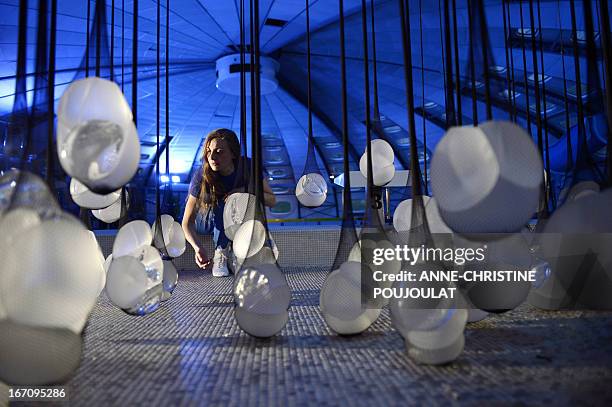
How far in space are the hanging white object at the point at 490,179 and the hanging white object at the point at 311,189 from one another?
1.38 m

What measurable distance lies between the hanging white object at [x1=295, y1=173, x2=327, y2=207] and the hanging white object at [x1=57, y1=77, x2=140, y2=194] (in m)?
1.41

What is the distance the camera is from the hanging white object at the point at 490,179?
53 centimetres

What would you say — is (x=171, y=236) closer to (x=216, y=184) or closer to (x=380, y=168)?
(x=216, y=184)

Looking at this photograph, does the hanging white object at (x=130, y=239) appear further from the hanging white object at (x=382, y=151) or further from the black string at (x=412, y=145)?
the hanging white object at (x=382, y=151)

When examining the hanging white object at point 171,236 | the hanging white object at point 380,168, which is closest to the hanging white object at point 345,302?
the hanging white object at point 171,236

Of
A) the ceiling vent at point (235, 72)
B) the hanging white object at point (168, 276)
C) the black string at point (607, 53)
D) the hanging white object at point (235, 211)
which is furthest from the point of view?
the ceiling vent at point (235, 72)

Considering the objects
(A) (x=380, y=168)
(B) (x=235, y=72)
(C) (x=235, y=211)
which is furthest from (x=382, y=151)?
(B) (x=235, y=72)

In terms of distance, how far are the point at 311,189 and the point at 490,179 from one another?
1437 millimetres

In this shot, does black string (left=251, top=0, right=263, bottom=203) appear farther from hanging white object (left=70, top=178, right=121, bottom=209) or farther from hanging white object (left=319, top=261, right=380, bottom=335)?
hanging white object (left=70, top=178, right=121, bottom=209)

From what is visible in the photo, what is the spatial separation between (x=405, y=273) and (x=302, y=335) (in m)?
0.38

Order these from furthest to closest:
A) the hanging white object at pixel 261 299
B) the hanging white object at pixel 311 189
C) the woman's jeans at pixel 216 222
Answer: the woman's jeans at pixel 216 222, the hanging white object at pixel 311 189, the hanging white object at pixel 261 299

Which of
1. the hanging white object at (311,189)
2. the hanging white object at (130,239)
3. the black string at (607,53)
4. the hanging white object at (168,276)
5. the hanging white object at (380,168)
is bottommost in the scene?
the hanging white object at (168,276)

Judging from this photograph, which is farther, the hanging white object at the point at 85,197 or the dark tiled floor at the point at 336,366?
the hanging white object at the point at 85,197

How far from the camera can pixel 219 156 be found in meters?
2.05
